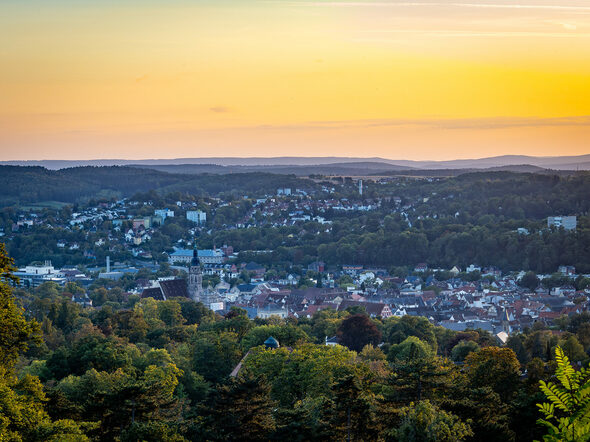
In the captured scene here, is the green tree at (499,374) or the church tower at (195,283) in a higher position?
the green tree at (499,374)

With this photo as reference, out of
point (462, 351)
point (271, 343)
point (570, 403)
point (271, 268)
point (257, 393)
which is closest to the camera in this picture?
point (570, 403)

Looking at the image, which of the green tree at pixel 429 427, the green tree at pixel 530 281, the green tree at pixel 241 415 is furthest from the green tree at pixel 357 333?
the green tree at pixel 530 281

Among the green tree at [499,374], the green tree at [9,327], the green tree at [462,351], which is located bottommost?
the green tree at [462,351]

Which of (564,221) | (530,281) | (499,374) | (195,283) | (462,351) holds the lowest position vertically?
(530,281)

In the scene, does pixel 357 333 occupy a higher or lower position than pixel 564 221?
higher

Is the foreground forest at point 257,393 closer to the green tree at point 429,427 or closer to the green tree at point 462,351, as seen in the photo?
the green tree at point 429,427

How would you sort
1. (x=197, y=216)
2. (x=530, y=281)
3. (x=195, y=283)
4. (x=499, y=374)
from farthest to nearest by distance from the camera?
(x=197, y=216), (x=530, y=281), (x=195, y=283), (x=499, y=374)

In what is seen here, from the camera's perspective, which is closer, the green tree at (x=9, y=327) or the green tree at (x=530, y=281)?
the green tree at (x=9, y=327)

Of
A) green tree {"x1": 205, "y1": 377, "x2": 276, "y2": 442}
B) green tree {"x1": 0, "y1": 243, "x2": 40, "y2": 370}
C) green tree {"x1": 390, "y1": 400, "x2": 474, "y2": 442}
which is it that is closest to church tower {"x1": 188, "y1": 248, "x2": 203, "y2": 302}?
green tree {"x1": 205, "y1": 377, "x2": 276, "y2": 442}

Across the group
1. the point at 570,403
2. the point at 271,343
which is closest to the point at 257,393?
the point at 271,343

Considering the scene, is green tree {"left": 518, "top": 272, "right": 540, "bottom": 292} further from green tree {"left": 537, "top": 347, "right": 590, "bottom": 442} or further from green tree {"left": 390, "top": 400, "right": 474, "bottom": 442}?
green tree {"left": 537, "top": 347, "right": 590, "bottom": 442}

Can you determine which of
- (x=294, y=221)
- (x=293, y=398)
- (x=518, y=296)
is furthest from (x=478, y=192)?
(x=293, y=398)

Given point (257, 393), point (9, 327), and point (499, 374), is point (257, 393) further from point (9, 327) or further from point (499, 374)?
Answer: point (499, 374)
